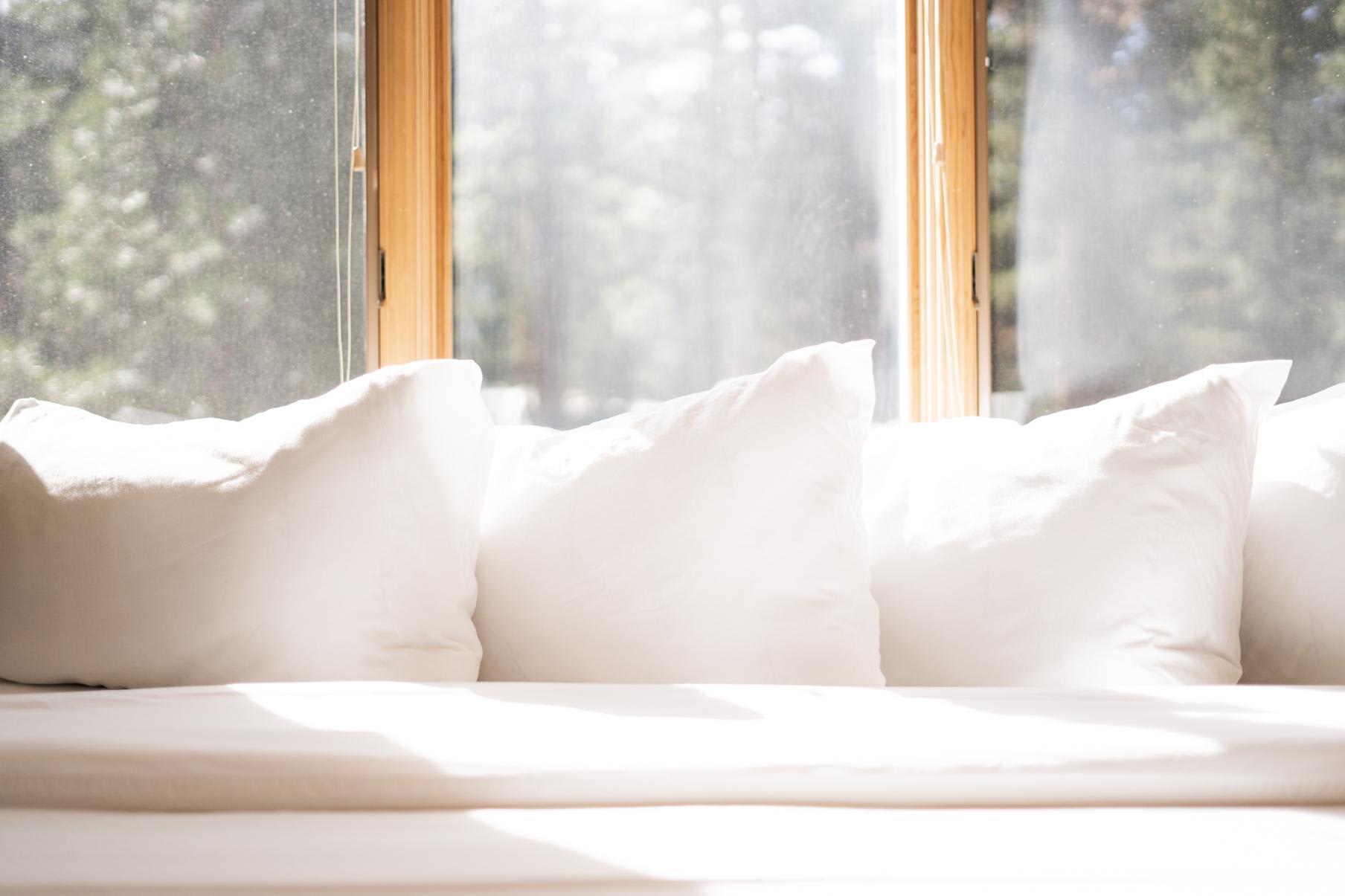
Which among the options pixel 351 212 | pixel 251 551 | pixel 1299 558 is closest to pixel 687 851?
pixel 251 551

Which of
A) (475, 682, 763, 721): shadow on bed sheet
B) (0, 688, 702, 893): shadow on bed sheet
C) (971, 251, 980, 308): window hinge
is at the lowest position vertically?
(475, 682, 763, 721): shadow on bed sheet

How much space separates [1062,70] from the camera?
1828 millimetres

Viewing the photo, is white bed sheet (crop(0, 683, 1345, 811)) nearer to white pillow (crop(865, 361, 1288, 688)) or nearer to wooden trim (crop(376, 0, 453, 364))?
white pillow (crop(865, 361, 1288, 688))

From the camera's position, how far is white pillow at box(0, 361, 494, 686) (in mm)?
1141

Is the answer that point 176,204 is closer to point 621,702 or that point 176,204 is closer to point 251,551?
point 251,551

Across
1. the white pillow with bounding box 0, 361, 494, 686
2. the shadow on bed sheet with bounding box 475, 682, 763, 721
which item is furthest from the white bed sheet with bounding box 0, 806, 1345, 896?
the white pillow with bounding box 0, 361, 494, 686

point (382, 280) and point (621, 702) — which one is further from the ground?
point (382, 280)

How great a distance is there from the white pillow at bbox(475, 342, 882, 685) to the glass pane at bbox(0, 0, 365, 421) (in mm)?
763

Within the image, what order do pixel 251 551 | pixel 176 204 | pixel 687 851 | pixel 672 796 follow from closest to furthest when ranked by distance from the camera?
pixel 687 851 < pixel 672 796 < pixel 251 551 < pixel 176 204

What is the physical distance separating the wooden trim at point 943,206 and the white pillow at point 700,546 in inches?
21.7

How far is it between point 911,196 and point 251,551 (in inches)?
53.0

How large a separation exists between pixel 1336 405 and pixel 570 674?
3.54 ft

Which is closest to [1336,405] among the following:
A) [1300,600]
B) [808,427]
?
[1300,600]

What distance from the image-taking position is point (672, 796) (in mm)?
758
